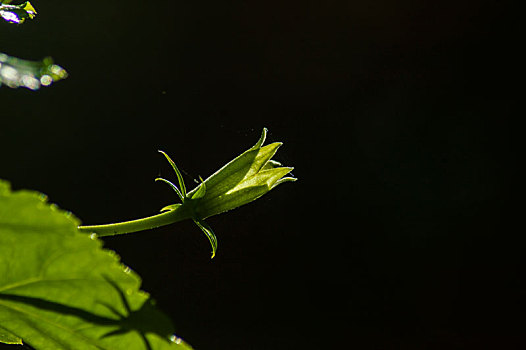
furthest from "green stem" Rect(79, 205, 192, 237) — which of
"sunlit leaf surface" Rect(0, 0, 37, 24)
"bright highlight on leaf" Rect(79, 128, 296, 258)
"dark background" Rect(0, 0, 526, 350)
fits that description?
"dark background" Rect(0, 0, 526, 350)

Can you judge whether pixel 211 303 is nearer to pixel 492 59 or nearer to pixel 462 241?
pixel 462 241

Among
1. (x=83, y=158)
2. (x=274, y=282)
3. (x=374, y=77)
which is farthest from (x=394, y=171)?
(x=83, y=158)

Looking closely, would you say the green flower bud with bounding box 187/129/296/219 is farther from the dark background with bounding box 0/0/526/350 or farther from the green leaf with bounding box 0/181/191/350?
the dark background with bounding box 0/0/526/350

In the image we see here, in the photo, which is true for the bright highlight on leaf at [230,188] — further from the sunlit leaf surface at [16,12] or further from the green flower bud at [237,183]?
the sunlit leaf surface at [16,12]

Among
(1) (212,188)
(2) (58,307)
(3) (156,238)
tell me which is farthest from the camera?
(3) (156,238)

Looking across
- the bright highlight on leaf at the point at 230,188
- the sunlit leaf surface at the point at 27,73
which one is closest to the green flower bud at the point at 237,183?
the bright highlight on leaf at the point at 230,188

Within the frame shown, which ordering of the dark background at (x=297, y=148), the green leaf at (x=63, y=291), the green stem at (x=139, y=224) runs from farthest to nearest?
the dark background at (x=297, y=148) < the green stem at (x=139, y=224) < the green leaf at (x=63, y=291)
